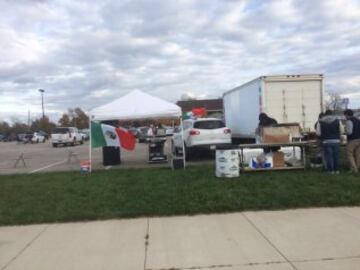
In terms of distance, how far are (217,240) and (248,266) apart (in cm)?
129

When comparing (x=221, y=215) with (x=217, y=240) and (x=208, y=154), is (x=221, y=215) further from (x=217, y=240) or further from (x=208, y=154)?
(x=208, y=154)

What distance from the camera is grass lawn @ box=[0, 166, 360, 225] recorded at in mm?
9492

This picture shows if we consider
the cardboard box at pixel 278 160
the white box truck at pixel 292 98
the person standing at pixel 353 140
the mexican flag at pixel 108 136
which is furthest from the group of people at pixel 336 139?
the mexican flag at pixel 108 136

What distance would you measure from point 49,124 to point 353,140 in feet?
376

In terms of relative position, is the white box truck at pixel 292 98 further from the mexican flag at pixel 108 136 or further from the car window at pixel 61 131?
the car window at pixel 61 131

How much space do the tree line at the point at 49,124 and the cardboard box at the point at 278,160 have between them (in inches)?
4159

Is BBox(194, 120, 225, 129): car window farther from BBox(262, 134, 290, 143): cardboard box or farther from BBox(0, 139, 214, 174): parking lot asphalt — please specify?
BBox(262, 134, 290, 143): cardboard box

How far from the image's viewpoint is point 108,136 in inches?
664

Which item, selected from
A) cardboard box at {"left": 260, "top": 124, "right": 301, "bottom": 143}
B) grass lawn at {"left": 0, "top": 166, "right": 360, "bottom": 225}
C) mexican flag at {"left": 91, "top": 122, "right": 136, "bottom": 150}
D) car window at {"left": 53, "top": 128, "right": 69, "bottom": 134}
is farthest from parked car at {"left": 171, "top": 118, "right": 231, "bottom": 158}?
car window at {"left": 53, "top": 128, "right": 69, "bottom": 134}

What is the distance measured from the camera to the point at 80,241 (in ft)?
25.0

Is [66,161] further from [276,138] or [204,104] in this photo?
[204,104]

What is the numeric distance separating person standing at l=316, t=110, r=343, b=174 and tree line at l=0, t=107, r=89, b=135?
350ft

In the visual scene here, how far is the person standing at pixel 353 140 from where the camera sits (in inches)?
511

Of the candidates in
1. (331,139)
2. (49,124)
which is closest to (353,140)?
(331,139)
